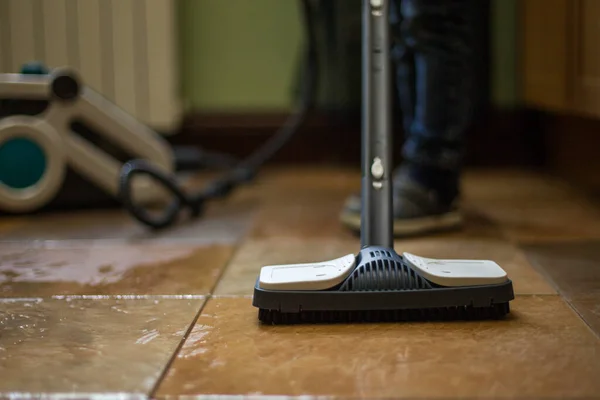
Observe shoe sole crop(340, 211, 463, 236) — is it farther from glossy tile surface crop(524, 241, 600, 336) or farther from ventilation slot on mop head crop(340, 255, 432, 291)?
ventilation slot on mop head crop(340, 255, 432, 291)

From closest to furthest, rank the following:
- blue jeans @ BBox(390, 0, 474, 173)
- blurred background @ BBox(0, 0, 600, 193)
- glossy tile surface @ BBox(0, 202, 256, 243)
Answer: blue jeans @ BBox(390, 0, 474, 173)
glossy tile surface @ BBox(0, 202, 256, 243)
blurred background @ BBox(0, 0, 600, 193)

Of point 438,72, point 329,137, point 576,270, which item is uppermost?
point 438,72

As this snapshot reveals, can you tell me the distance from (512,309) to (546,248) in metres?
0.35

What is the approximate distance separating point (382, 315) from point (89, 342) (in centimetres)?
31

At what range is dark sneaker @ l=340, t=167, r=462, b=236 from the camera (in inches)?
49.9

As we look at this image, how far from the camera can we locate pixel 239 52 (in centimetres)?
216

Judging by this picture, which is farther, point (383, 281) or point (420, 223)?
point (420, 223)

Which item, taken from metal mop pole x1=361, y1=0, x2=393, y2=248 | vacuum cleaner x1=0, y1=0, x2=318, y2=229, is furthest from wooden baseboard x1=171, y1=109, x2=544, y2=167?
metal mop pole x1=361, y1=0, x2=393, y2=248

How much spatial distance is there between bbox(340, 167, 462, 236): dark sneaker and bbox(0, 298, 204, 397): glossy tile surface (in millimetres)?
466

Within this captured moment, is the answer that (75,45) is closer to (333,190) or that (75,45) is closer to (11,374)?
→ (333,190)

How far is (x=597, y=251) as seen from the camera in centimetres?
114

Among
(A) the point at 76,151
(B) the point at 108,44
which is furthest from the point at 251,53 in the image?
(A) the point at 76,151

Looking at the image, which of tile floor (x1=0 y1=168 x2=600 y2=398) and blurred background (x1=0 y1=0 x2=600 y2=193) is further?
blurred background (x1=0 y1=0 x2=600 y2=193)

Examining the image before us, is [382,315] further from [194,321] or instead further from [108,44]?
[108,44]
